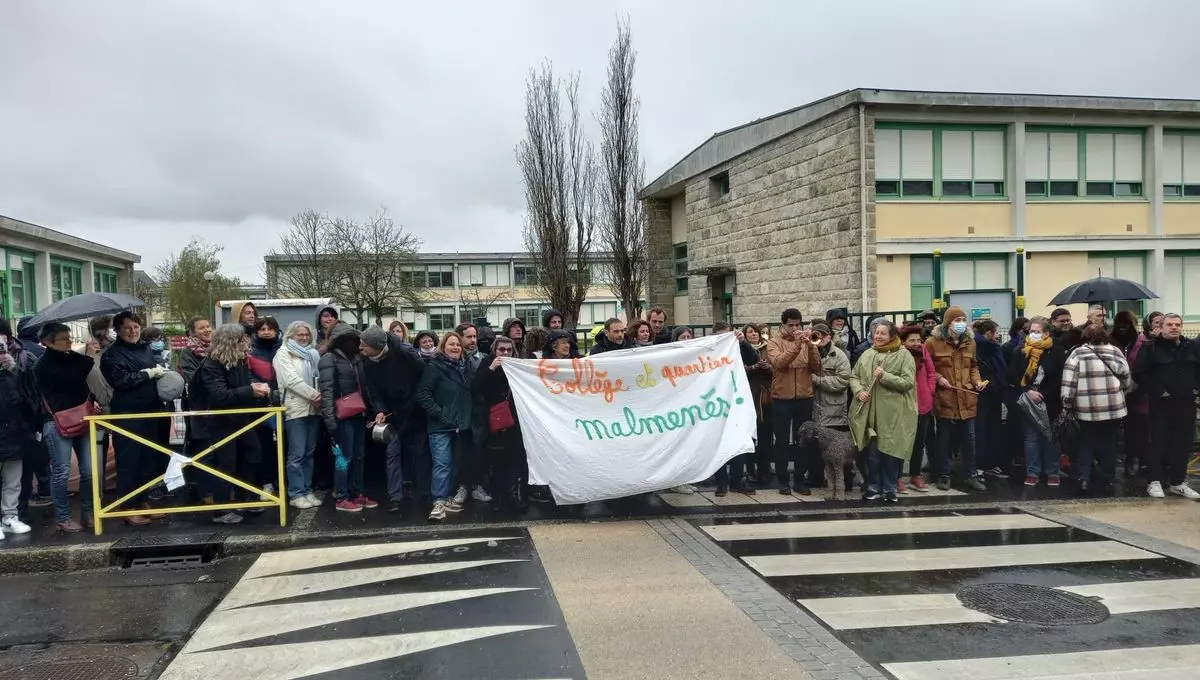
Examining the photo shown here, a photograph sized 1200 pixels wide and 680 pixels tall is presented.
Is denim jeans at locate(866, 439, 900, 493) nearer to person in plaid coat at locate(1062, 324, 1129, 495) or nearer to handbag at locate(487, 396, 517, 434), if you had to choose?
person in plaid coat at locate(1062, 324, 1129, 495)

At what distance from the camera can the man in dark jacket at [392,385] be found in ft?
26.8

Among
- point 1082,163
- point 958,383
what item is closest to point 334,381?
point 958,383

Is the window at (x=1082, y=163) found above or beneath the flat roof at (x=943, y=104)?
beneath

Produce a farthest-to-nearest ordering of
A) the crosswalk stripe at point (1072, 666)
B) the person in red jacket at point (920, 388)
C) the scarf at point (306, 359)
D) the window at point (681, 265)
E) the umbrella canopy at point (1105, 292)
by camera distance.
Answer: the window at point (681, 265), the umbrella canopy at point (1105, 292), the person in red jacket at point (920, 388), the scarf at point (306, 359), the crosswalk stripe at point (1072, 666)

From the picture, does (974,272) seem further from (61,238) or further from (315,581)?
(61,238)

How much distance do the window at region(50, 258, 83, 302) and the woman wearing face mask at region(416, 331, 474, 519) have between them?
3110 centimetres

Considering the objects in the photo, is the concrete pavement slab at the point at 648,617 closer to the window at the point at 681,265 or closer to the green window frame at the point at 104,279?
the window at the point at 681,265

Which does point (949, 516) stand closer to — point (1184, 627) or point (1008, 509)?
point (1008, 509)

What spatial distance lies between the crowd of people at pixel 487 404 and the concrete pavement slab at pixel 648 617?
1.95m

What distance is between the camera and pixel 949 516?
26.3ft

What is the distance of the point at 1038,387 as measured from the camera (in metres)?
9.25

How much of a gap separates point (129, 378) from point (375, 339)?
89.8 inches

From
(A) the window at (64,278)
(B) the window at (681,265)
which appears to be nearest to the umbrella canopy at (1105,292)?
(B) the window at (681,265)

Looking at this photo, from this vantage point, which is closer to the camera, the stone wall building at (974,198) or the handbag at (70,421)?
the handbag at (70,421)
